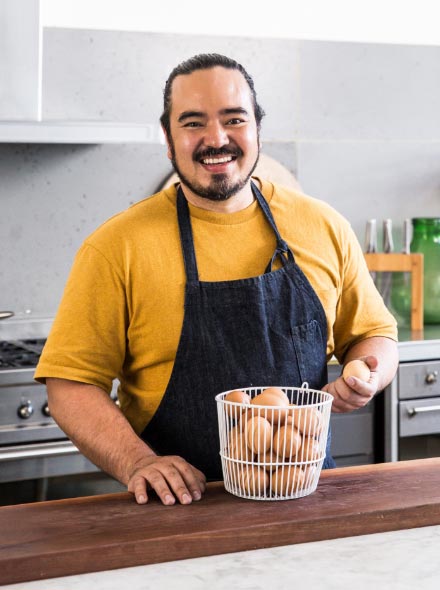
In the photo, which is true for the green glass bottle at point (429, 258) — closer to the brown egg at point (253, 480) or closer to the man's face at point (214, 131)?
the man's face at point (214, 131)

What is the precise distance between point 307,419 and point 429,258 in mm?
2164

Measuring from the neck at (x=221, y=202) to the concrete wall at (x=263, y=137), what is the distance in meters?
1.40

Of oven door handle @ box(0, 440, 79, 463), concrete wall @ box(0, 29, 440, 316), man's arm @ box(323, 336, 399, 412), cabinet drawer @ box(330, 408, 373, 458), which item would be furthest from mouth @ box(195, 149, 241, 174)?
concrete wall @ box(0, 29, 440, 316)

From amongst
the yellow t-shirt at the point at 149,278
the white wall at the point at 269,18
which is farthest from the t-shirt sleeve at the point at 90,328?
the white wall at the point at 269,18

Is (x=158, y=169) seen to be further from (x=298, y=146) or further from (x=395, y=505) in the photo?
(x=395, y=505)

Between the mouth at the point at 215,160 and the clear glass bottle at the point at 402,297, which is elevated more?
the mouth at the point at 215,160

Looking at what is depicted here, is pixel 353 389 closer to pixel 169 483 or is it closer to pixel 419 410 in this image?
pixel 169 483

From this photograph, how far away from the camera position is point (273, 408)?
125 centimetres

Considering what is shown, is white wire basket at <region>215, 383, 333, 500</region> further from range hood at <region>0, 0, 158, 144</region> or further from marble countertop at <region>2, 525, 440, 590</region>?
range hood at <region>0, 0, 158, 144</region>

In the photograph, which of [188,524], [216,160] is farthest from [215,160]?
[188,524]

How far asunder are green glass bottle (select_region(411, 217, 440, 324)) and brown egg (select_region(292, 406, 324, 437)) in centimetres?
209

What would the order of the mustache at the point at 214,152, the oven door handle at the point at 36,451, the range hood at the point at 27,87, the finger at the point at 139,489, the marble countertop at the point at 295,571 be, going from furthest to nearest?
the range hood at the point at 27,87 < the oven door handle at the point at 36,451 < the mustache at the point at 214,152 < the finger at the point at 139,489 < the marble countertop at the point at 295,571

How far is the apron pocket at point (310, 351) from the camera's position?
1.73m

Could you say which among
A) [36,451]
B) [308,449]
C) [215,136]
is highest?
[215,136]
